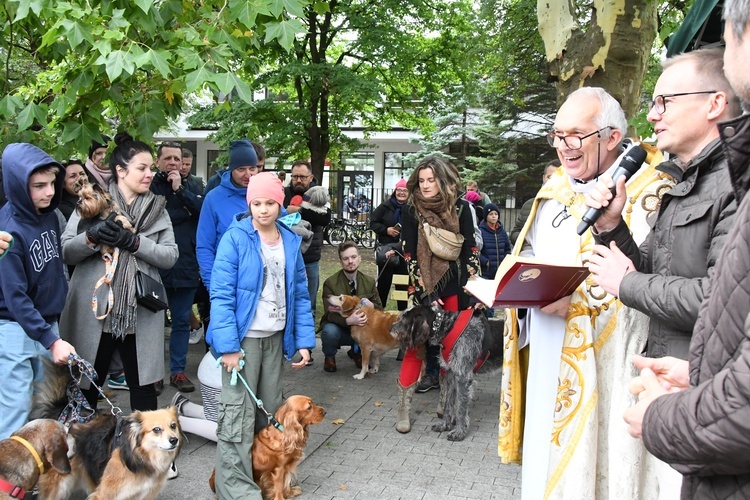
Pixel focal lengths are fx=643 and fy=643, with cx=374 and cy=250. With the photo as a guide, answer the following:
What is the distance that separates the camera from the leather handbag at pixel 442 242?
562 cm

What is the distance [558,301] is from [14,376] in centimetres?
302

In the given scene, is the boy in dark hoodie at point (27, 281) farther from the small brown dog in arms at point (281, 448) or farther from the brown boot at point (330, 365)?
the brown boot at point (330, 365)

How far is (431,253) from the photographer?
18.6 ft

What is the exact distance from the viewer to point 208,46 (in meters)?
4.42

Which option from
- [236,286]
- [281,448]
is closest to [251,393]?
[281,448]

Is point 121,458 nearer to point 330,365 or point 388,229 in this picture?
point 330,365

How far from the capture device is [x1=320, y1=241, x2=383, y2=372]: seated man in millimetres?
7325

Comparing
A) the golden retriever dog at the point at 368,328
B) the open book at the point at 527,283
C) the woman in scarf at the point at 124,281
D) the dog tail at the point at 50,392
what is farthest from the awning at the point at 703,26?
the golden retriever dog at the point at 368,328

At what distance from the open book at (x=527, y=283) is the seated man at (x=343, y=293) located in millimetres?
4269

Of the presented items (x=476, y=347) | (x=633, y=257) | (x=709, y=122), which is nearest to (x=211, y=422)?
(x=476, y=347)

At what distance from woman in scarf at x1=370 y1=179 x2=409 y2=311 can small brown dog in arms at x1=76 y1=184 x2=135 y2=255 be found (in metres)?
4.16

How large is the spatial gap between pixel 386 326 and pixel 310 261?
128cm

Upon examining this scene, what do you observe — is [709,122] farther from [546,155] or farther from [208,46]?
[546,155]

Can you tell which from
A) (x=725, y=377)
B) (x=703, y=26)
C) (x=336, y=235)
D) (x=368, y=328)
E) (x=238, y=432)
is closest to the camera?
(x=725, y=377)
